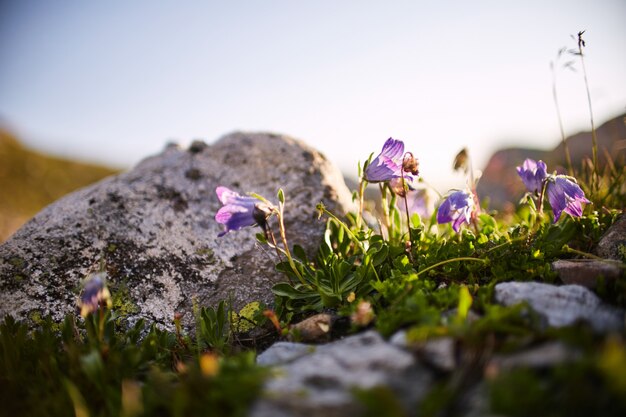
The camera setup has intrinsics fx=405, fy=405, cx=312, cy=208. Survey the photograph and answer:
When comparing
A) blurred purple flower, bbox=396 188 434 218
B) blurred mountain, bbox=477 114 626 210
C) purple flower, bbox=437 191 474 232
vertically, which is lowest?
blurred mountain, bbox=477 114 626 210

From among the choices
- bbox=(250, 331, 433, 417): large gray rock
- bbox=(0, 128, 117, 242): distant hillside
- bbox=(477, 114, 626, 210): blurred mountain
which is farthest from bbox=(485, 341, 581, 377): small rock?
bbox=(0, 128, 117, 242): distant hillside

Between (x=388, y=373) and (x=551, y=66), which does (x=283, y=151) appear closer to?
(x=551, y=66)

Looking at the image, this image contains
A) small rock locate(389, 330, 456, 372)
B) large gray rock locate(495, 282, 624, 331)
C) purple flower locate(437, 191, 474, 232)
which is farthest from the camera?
purple flower locate(437, 191, 474, 232)

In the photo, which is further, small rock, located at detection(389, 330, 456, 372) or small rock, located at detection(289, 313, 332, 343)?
small rock, located at detection(289, 313, 332, 343)

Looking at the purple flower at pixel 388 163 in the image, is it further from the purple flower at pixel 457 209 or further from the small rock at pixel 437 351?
the small rock at pixel 437 351

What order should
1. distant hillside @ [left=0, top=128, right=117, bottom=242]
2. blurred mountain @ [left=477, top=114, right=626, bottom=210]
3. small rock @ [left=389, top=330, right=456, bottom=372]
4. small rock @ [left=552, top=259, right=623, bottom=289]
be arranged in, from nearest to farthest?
small rock @ [left=389, top=330, right=456, bottom=372]
small rock @ [left=552, top=259, right=623, bottom=289]
blurred mountain @ [left=477, top=114, right=626, bottom=210]
distant hillside @ [left=0, top=128, right=117, bottom=242]

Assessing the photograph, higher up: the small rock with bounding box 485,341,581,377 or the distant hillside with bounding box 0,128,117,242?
the distant hillside with bounding box 0,128,117,242

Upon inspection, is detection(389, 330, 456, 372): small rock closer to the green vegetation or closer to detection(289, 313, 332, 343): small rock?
the green vegetation
